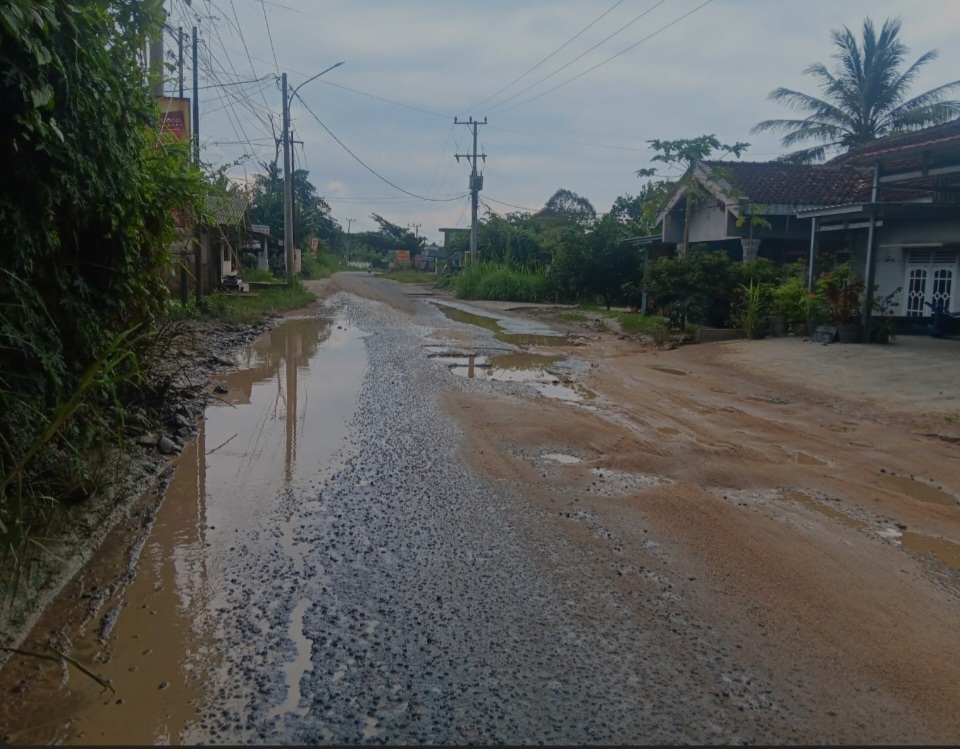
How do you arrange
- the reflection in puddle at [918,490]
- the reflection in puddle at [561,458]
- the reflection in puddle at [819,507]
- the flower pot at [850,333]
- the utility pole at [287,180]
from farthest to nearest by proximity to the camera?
the utility pole at [287,180], the flower pot at [850,333], the reflection in puddle at [561,458], the reflection in puddle at [918,490], the reflection in puddle at [819,507]

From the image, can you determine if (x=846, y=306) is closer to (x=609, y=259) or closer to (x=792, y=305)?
(x=792, y=305)

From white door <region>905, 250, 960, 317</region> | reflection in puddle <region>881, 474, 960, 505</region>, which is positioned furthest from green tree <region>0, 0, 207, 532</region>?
white door <region>905, 250, 960, 317</region>

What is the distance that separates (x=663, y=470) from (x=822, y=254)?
17.5 metres

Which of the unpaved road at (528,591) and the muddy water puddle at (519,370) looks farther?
the muddy water puddle at (519,370)

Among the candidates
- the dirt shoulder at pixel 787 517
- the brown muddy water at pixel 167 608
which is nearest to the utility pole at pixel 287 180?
the dirt shoulder at pixel 787 517

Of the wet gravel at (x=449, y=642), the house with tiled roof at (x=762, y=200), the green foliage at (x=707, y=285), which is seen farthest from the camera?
the house with tiled roof at (x=762, y=200)

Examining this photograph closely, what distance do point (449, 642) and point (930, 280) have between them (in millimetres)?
18392

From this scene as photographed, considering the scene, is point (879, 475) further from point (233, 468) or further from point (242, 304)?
point (242, 304)

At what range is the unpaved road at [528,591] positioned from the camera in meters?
3.26

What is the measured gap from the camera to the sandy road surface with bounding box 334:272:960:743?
3.62 meters

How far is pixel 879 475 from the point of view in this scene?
6.95 metres

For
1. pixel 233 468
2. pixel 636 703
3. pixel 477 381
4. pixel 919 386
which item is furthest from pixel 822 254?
pixel 636 703

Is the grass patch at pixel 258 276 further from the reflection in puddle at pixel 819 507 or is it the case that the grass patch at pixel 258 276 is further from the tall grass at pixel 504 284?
the reflection in puddle at pixel 819 507

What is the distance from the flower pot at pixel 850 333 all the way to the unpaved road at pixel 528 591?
7248 millimetres
